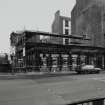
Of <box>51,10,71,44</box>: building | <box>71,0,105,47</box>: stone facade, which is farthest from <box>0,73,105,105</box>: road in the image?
<box>51,10,71,44</box>: building

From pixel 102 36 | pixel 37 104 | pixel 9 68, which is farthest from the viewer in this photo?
pixel 102 36

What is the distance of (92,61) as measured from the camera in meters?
42.1

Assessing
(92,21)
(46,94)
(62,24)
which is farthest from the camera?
(62,24)

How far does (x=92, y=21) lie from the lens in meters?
51.1

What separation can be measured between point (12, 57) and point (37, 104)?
35.4m

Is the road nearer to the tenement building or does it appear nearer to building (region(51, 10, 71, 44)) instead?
the tenement building

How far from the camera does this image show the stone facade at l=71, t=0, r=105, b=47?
48.4 meters

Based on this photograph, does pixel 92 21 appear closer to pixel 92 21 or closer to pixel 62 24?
pixel 92 21

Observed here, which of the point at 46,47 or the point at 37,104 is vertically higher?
the point at 46,47

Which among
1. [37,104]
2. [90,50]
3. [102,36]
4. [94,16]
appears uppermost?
[94,16]

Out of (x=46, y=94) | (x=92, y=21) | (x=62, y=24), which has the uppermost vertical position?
(x=62, y=24)

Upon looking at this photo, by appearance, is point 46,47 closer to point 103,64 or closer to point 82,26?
point 103,64

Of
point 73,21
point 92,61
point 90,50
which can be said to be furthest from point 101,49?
point 73,21

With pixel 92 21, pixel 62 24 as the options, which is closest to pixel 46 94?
pixel 92 21
